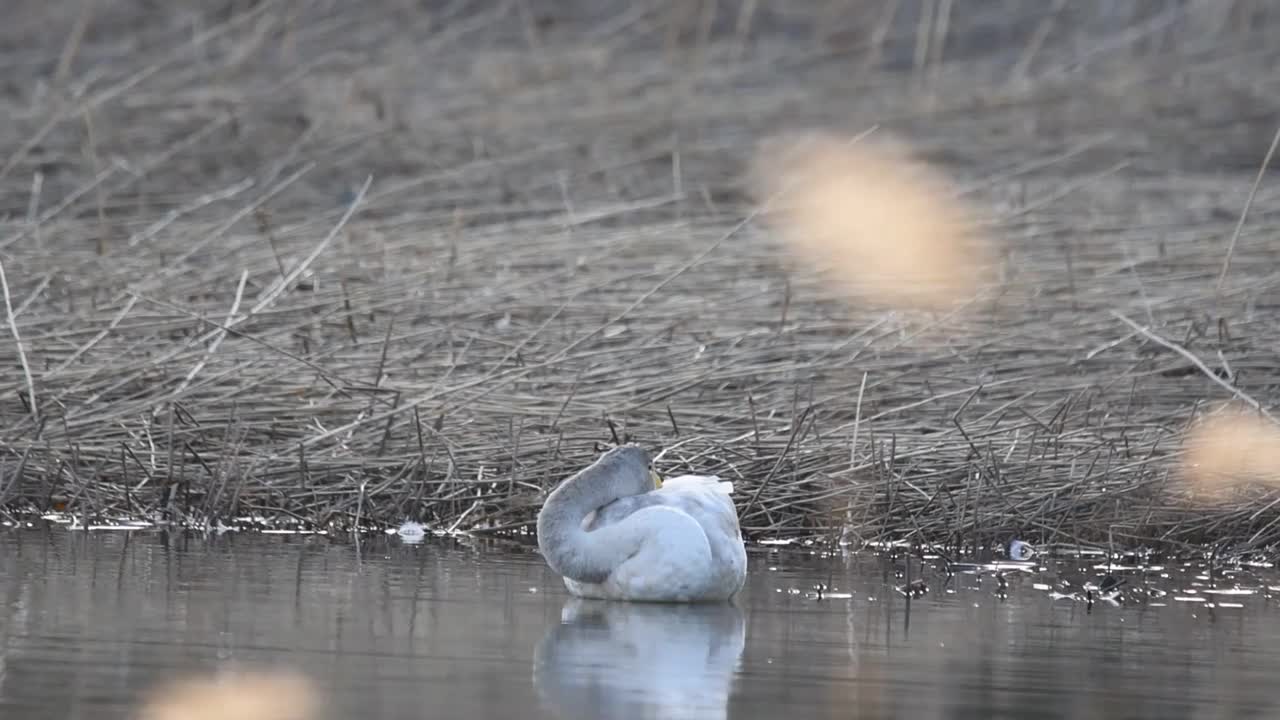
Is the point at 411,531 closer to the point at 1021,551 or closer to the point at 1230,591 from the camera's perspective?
the point at 1021,551

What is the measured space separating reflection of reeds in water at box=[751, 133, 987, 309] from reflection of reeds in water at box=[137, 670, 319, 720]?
559cm

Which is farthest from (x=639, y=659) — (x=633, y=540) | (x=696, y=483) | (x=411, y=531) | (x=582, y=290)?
(x=582, y=290)

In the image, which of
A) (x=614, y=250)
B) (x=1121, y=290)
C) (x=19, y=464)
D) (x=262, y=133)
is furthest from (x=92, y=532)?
(x=262, y=133)

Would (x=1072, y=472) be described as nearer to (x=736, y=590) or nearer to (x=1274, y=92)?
(x=736, y=590)

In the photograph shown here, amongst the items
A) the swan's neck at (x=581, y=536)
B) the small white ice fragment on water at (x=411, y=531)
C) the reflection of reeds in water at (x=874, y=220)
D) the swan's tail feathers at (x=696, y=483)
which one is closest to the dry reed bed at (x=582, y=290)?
the small white ice fragment on water at (x=411, y=531)

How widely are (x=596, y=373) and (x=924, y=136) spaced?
5.38 meters

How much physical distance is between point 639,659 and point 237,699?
1047mm

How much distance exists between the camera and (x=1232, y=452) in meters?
7.82

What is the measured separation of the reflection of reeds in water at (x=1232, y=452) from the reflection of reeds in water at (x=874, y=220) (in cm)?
216

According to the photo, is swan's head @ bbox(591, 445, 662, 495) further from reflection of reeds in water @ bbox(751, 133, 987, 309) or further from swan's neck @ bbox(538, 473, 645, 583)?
reflection of reeds in water @ bbox(751, 133, 987, 309)

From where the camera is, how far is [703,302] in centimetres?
1005

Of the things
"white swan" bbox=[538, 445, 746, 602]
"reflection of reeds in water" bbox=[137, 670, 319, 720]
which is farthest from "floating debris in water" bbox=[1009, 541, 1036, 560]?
"reflection of reeds in water" bbox=[137, 670, 319, 720]

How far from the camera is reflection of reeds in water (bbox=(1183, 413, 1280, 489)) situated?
25.0 ft

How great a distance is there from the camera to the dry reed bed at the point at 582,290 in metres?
7.68
